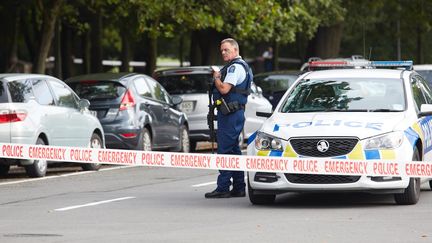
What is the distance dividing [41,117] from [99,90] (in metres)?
3.23

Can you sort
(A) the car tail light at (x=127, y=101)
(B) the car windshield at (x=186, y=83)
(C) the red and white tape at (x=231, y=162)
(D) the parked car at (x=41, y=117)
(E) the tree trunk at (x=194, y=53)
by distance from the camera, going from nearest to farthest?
(C) the red and white tape at (x=231, y=162)
(D) the parked car at (x=41, y=117)
(A) the car tail light at (x=127, y=101)
(B) the car windshield at (x=186, y=83)
(E) the tree trunk at (x=194, y=53)

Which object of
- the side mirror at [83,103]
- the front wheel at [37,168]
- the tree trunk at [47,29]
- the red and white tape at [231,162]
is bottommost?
the front wheel at [37,168]

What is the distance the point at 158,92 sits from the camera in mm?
22734

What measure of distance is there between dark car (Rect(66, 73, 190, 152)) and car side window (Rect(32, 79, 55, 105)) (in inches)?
92.2

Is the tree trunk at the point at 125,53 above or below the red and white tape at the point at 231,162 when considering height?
above

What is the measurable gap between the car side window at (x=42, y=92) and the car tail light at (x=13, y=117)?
28.3 inches

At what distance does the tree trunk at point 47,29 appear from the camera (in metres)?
28.0

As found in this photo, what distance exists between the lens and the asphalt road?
34.7 ft

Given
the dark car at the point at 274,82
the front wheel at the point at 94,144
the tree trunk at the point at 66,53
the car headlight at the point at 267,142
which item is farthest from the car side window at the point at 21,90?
the tree trunk at the point at 66,53

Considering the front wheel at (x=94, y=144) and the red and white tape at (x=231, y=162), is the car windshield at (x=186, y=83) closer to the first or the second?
the front wheel at (x=94, y=144)

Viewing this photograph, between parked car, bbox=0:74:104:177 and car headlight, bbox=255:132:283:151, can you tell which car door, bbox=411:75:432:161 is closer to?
car headlight, bbox=255:132:283:151

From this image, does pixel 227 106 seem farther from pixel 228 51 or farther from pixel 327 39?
pixel 327 39

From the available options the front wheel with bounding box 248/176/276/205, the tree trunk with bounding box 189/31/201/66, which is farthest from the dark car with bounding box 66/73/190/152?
the tree trunk with bounding box 189/31/201/66

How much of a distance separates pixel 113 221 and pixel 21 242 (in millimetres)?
1708
